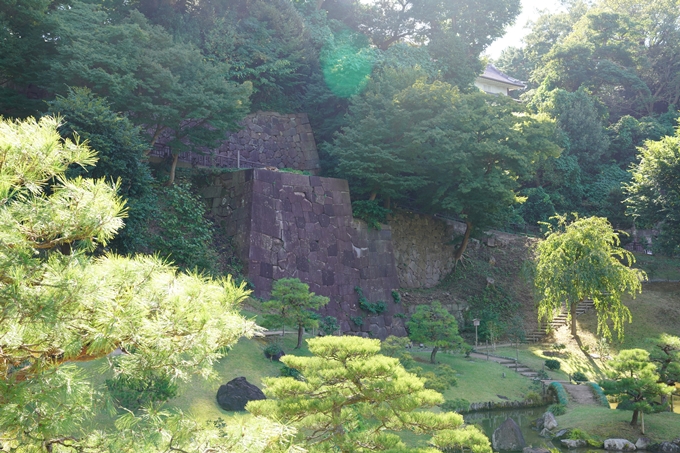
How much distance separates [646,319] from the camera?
72.1 ft

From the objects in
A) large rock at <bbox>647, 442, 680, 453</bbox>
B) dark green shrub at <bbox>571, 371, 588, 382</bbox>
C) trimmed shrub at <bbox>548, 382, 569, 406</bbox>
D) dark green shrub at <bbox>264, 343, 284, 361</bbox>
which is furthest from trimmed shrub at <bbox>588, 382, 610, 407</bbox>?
dark green shrub at <bbox>264, 343, 284, 361</bbox>

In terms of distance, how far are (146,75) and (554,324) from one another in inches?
676

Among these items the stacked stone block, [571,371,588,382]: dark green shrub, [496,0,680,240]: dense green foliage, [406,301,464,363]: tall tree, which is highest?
[496,0,680,240]: dense green foliage

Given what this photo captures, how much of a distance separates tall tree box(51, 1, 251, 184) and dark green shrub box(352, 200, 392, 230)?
17.5ft

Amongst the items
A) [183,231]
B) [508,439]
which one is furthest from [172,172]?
[508,439]

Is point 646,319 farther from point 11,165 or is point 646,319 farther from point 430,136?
point 11,165

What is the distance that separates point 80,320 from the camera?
3311 millimetres

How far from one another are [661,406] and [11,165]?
41.5 ft

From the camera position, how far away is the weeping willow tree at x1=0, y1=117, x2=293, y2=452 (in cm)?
323

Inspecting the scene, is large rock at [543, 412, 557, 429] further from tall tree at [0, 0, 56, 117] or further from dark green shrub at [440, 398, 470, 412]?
tall tree at [0, 0, 56, 117]

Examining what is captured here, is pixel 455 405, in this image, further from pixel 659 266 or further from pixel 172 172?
pixel 659 266

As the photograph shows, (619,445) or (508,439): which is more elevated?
(619,445)

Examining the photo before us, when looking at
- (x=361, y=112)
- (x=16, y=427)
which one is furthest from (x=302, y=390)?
(x=361, y=112)

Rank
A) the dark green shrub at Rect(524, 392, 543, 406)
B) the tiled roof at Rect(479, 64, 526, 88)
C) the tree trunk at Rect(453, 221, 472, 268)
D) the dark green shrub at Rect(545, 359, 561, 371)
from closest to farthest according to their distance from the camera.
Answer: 1. the dark green shrub at Rect(524, 392, 543, 406)
2. the dark green shrub at Rect(545, 359, 561, 371)
3. the tree trunk at Rect(453, 221, 472, 268)
4. the tiled roof at Rect(479, 64, 526, 88)
